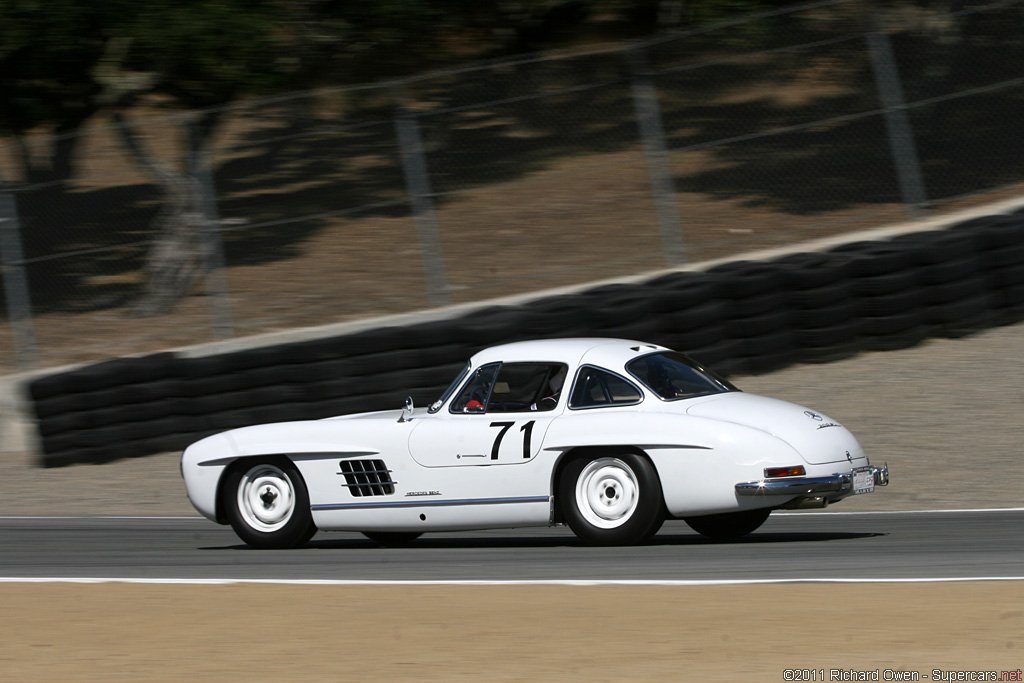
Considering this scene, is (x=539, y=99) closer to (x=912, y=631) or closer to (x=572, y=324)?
(x=572, y=324)

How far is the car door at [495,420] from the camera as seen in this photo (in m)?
7.99

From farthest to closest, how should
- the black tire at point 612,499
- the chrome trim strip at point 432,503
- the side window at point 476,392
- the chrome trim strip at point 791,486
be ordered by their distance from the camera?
the side window at point 476,392 → the chrome trim strip at point 432,503 → the black tire at point 612,499 → the chrome trim strip at point 791,486

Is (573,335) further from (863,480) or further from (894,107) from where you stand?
(863,480)

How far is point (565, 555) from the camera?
7703 millimetres

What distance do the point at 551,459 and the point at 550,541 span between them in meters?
0.83

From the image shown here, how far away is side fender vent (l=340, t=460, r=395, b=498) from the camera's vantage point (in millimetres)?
8305

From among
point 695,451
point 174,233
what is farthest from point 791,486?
point 174,233

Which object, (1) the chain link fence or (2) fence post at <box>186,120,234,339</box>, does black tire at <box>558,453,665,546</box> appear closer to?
(1) the chain link fence

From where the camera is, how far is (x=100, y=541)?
9.09 meters

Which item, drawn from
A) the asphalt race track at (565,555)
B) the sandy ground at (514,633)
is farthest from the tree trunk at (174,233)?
the sandy ground at (514,633)

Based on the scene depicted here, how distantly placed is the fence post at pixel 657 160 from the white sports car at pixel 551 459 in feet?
18.0

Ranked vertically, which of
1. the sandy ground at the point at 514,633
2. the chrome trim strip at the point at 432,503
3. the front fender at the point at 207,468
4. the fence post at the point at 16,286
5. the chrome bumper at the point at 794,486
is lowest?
the sandy ground at the point at 514,633

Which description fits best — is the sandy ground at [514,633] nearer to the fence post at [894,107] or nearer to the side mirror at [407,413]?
the side mirror at [407,413]

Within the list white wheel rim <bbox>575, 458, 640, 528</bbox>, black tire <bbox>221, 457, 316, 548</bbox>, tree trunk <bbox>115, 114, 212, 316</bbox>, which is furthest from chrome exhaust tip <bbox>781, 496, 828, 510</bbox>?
tree trunk <bbox>115, 114, 212, 316</bbox>
